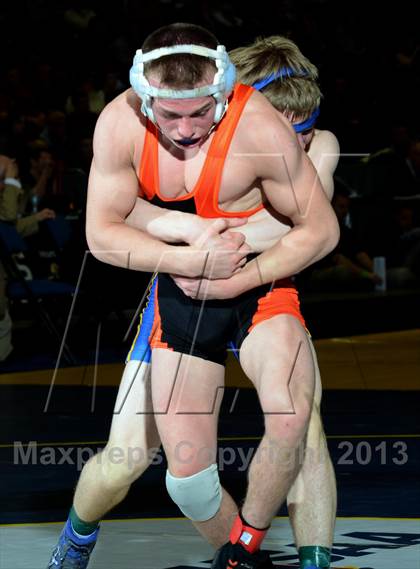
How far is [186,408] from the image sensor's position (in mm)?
4211

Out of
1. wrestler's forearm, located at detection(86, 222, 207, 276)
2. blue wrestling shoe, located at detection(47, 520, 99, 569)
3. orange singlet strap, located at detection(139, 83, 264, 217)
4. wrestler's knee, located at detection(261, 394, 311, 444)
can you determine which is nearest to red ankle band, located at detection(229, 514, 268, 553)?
wrestler's knee, located at detection(261, 394, 311, 444)

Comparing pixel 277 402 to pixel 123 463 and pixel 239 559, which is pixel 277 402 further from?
pixel 123 463

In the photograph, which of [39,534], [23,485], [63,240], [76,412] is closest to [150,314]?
[39,534]

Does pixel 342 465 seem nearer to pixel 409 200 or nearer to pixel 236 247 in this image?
pixel 236 247

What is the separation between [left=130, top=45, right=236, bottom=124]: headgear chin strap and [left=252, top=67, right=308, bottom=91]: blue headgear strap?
549 millimetres

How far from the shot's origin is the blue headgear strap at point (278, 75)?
182 inches

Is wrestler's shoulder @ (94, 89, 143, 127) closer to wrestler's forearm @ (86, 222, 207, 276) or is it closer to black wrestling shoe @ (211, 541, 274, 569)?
wrestler's forearm @ (86, 222, 207, 276)

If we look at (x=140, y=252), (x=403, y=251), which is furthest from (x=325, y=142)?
(x=403, y=251)

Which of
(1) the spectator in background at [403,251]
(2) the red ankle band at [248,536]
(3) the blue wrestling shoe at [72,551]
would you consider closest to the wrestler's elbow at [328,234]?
(2) the red ankle band at [248,536]

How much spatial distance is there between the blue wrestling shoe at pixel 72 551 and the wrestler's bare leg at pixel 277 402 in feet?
1.96

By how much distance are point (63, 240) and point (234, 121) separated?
25.2 ft

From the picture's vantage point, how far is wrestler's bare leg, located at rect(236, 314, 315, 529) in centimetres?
409

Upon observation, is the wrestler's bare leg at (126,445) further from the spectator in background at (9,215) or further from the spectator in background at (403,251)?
the spectator in background at (403,251)

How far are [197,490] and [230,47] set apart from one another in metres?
14.7
